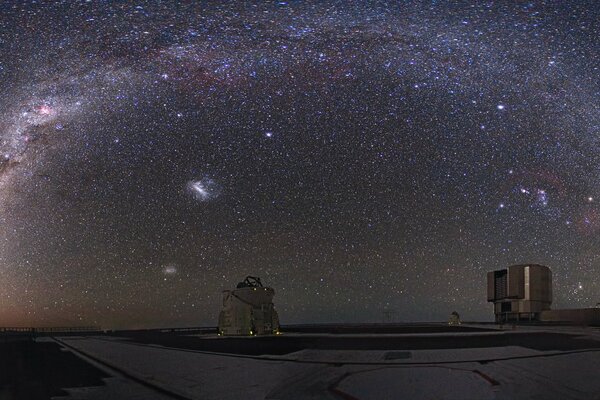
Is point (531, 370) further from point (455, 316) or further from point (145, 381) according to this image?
point (455, 316)

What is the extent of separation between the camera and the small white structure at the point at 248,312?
50.2 meters

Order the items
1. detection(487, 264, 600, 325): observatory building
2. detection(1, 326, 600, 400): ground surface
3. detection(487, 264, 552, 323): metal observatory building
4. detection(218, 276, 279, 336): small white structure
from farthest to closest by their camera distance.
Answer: detection(487, 264, 552, 323): metal observatory building
detection(487, 264, 600, 325): observatory building
detection(218, 276, 279, 336): small white structure
detection(1, 326, 600, 400): ground surface

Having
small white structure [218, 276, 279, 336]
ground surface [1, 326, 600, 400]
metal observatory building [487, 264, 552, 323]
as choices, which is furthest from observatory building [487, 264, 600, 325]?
ground surface [1, 326, 600, 400]

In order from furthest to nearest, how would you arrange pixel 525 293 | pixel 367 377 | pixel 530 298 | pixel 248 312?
1. pixel 525 293
2. pixel 530 298
3. pixel 248 312
4. pixel 367 377

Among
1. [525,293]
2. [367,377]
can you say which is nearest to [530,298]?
[525,293]

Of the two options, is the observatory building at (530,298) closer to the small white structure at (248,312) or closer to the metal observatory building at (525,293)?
the metal observatory building at (525,293)

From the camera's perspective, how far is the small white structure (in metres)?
50.2

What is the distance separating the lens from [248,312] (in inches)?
1980

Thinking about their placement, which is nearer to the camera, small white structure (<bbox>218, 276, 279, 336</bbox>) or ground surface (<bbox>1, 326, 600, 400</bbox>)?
ground surface (<bbox>1, 326, 600, 400</bbox>)

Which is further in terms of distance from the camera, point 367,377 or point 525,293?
point 525,293

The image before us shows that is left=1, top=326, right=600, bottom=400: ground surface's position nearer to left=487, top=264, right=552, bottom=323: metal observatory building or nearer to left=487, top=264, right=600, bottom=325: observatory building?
left=487, top=264, right=600, bottom=325: observatory building

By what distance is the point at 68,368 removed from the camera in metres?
22.1

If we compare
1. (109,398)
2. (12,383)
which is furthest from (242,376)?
(12,383)

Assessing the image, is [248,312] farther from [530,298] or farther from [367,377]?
[530,298]
